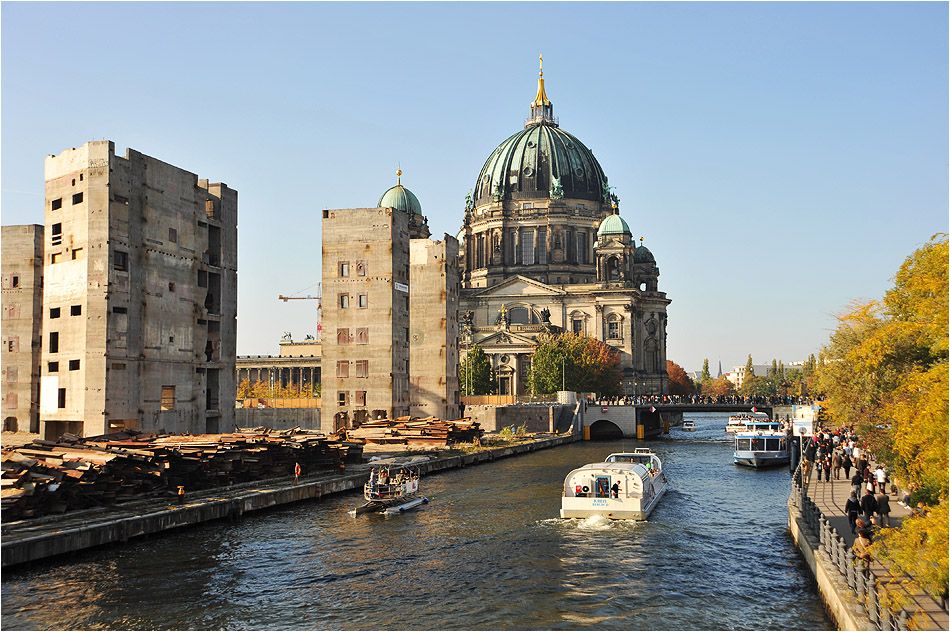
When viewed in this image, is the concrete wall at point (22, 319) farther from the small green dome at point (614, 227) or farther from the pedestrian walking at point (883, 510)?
the small green dome at point (614, 227)

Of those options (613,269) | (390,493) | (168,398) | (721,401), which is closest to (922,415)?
(390,493)

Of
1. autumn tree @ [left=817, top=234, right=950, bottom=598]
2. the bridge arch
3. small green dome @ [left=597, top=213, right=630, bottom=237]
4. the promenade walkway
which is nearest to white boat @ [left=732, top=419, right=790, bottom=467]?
the promenade walkway

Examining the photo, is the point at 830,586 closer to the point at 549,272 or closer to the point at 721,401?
the point at 721,401

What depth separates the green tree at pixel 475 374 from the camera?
147500 millimetres

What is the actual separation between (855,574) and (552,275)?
168 metres

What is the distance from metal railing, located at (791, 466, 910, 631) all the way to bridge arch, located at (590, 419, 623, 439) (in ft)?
315

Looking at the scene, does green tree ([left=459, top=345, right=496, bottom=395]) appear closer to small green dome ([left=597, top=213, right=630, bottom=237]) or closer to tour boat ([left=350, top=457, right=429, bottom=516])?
small green dome ([left=597, top=213, right=630, bottom=237])

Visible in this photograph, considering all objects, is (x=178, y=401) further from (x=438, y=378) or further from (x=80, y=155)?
(x=438, y=378)

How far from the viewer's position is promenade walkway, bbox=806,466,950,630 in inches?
802

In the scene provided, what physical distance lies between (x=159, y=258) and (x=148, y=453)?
23813 mm

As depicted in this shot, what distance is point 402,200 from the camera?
182250 millimetres

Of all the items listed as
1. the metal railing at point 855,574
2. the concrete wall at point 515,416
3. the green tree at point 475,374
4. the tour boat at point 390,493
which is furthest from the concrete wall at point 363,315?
the metal railing at point 855,574

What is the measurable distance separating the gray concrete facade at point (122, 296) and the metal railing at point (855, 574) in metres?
46.4

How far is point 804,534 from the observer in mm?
35656
